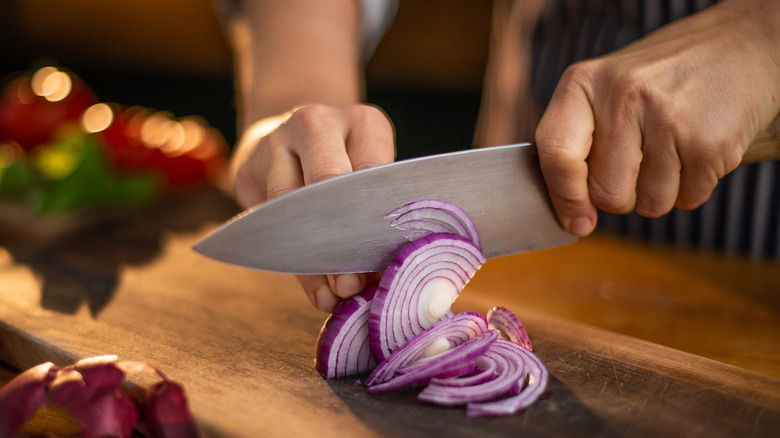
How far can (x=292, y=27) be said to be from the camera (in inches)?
67.6

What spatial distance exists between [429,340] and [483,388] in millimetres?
129

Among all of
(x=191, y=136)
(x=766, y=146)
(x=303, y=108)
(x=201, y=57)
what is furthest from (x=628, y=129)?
(x=201, y=57)

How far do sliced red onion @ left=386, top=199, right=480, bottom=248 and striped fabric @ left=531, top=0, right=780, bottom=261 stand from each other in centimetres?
91

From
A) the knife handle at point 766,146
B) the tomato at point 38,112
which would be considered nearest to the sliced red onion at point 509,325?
the knife handle at point 766,146

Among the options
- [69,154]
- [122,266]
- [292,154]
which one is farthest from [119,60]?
[292,154]

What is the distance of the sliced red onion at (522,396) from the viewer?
1.00 m

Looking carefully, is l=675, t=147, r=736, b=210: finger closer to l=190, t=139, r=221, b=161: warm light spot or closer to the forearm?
the forearm

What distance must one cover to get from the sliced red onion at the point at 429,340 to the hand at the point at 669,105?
33 centimetres

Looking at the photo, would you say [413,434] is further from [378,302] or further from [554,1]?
[554,1]

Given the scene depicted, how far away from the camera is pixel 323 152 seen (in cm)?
115

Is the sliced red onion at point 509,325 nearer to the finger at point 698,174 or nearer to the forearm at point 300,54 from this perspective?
the finger at point 698,174

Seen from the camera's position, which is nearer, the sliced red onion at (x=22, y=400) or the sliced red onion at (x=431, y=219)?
the sliced red onion at (x=22, y=400)

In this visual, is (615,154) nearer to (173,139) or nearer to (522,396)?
(522,396)

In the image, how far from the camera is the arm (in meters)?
1.17
